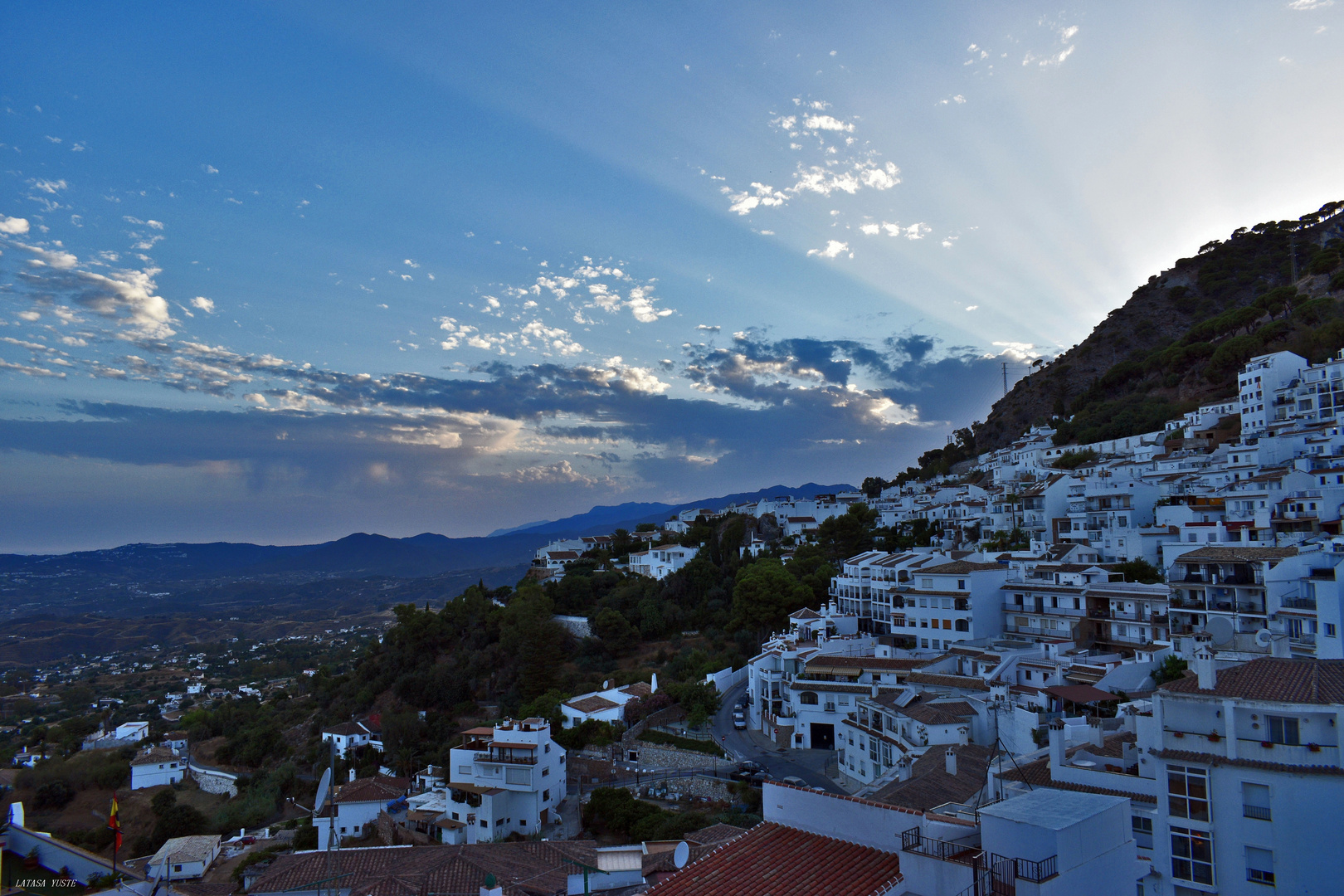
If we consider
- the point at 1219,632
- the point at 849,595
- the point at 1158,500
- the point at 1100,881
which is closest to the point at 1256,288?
the point at 1158,500

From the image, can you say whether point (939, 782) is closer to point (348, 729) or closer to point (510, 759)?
point (510, 759)

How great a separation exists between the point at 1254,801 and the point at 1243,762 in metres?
0.51

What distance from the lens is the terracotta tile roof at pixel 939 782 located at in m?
16.9

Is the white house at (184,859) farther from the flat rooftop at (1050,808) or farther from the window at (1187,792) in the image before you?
the window at (1187,792)

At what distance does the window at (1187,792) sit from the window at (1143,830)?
0.96m

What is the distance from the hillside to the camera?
56.1 metres

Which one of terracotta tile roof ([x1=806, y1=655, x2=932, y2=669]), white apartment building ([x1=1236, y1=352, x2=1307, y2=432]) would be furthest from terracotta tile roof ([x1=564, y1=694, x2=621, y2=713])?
white apartment building ([x1=1236, y1=352, x2=1307, y2=432])

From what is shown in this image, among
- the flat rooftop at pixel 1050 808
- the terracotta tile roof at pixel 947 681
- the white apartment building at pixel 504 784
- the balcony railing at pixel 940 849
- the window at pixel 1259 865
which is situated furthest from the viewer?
the white apartment building at pixel 504 784

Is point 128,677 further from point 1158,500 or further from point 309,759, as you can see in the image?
point 1158,500

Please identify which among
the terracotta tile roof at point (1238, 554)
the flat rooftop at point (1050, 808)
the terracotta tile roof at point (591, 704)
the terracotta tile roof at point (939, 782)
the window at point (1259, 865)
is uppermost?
the terracotta tile roof at point (1238, 554)

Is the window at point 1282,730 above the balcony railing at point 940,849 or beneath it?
above

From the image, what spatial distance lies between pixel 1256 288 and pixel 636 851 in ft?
297

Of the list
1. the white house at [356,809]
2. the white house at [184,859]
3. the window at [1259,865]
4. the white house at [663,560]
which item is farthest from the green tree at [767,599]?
the window at [1259,865]

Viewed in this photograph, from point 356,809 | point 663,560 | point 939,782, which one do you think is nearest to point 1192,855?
point 939,782
